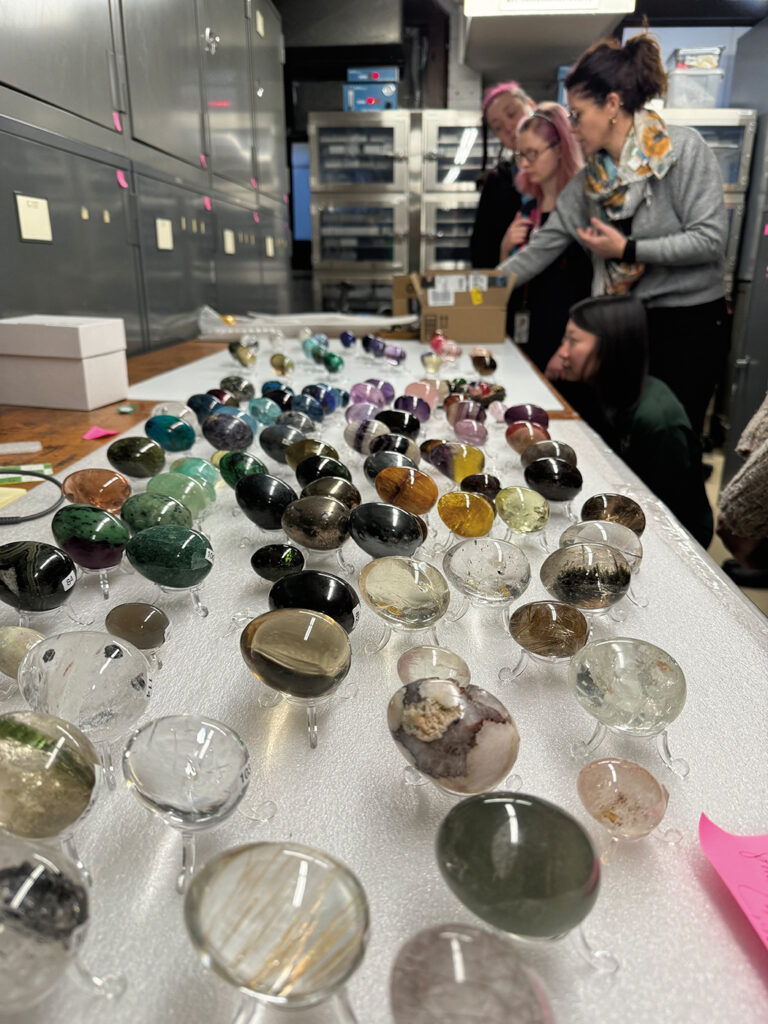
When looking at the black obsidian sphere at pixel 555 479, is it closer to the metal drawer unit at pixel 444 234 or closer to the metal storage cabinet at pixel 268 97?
the metal storage cabinet at pixel 268 97

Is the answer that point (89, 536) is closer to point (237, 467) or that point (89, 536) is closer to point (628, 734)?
point (237, 467)

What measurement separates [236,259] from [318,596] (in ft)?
9.03

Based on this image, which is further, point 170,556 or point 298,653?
point 170,556

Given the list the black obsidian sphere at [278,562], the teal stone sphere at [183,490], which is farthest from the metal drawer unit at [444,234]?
the black obsidian sphere at [278,562]

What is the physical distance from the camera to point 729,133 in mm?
3865

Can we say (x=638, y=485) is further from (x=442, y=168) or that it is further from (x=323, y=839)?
(x=442, y=168)

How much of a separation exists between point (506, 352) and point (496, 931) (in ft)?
6.39

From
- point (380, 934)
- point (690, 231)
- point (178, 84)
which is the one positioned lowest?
point (380, 934)

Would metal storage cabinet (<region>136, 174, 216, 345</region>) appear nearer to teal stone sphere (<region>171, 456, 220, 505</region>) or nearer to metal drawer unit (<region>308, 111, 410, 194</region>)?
teal stone sphere (<region>171, 456, 220, 505</region>)

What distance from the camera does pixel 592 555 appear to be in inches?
21.1

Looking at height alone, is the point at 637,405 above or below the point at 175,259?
below

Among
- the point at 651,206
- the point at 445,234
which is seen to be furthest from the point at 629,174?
the point at 445,234

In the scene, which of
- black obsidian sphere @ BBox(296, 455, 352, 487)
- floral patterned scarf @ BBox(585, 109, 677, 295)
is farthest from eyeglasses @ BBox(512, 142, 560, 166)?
black obsidian sphere @ BBox(296, 455, 352, 487)

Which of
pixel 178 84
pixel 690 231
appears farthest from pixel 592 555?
pixel 178 84
